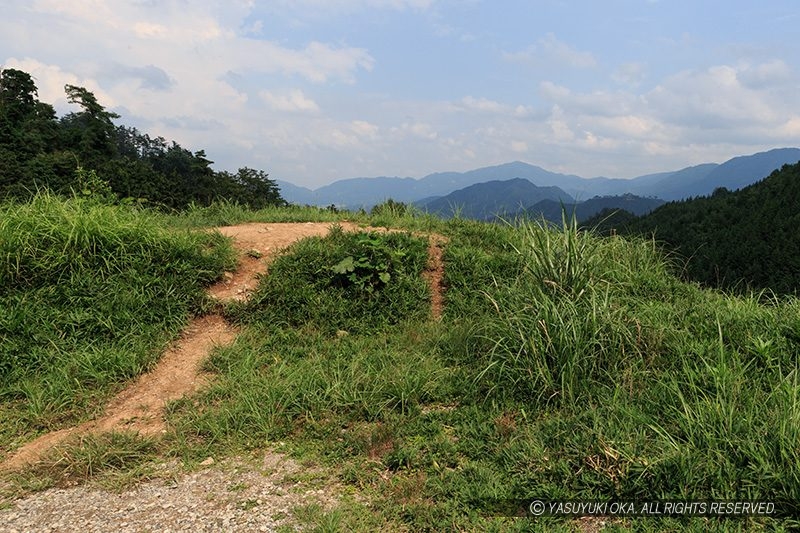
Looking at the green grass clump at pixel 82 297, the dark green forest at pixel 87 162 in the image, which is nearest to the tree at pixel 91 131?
the dark green forest at pixel 87 162

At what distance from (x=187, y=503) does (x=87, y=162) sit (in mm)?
28264

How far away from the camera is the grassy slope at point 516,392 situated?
2.39 metres

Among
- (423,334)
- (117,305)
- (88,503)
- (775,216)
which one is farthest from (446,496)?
(775,216)

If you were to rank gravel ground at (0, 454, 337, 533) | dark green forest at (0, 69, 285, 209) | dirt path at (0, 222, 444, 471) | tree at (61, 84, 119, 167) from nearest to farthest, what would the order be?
gravel ground at (0, 454, 337, 533) < dirt path at (0, 222, 444, 471) < dark green forest at (0, 69, 285, 209) < tree at (61, 84, 119, 167)

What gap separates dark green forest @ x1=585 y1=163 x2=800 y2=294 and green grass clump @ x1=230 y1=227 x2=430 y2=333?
24.2 meters

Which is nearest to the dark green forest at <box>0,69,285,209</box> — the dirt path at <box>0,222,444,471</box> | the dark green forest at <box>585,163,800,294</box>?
the dirt path at <box>0,222,444,471</box>

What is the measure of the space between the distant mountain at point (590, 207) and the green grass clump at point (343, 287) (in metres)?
1.66

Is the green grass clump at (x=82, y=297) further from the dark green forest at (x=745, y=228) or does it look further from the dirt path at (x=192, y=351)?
the dark green forest at (x=745, y=228)

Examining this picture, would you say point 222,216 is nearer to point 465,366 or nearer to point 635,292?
point 465,366

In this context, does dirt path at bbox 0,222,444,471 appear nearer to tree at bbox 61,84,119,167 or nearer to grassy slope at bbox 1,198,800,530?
grassy slope at bbox 1,198,800,530

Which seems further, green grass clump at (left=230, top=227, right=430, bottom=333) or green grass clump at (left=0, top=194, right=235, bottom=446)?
green grass clump at (left=230, top=227, right=430, bottom=333)

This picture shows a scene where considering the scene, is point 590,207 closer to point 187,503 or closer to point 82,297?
point 82,297

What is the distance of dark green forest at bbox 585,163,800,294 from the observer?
31172 mm

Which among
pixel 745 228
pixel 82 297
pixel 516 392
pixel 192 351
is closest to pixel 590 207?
pixel 745 228
